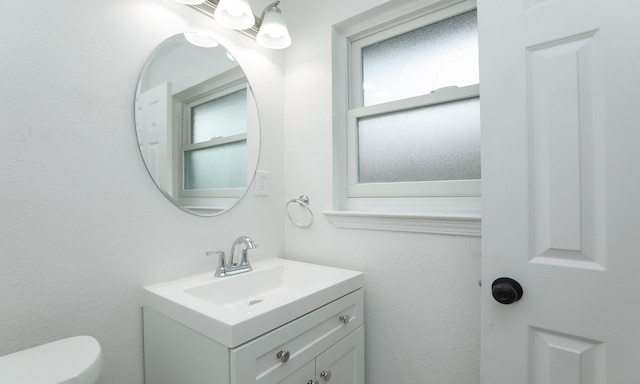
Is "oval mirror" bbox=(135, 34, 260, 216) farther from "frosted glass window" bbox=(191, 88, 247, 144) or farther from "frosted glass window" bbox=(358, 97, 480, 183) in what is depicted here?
"frosted glass window" bbox=(358, 97, 480, 183)

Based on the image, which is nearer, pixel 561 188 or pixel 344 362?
pixel 561 188

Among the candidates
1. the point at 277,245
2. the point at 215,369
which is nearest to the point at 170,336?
the point at 215,369

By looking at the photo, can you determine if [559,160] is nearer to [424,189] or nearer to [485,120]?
[485,120]

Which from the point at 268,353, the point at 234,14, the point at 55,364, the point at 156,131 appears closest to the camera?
the point at 55,364

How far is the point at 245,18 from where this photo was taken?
48.4 inches

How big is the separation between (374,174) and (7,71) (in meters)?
1.29

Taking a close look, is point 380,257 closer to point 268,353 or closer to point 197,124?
point 268,353

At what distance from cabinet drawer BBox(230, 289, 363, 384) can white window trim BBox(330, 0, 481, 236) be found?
1.17 feet

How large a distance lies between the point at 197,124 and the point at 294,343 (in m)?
0.93

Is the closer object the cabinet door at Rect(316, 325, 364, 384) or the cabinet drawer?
the cabinet drawer

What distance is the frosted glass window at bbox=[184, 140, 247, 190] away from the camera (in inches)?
47.9

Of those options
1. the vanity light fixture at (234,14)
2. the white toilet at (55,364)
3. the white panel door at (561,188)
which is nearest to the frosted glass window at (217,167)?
the vanity light fixture at (234,14)

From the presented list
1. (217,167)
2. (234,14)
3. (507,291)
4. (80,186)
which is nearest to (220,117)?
(217,167)

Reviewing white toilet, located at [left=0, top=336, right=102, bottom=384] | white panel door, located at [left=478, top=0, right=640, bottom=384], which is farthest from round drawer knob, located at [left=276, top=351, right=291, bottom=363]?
white panel door, located at [left=478, top=0, right=640, bottom=384]
